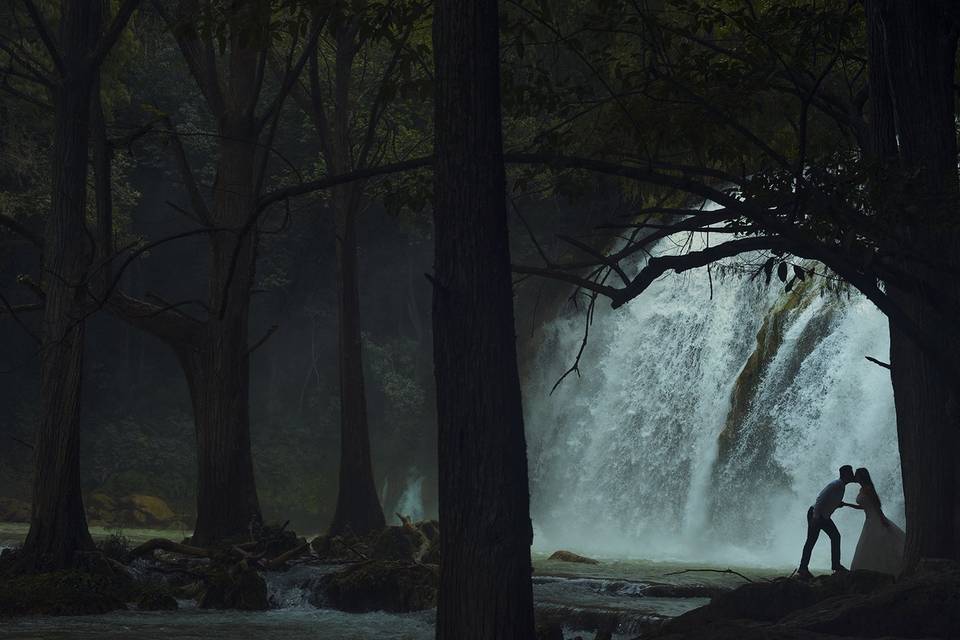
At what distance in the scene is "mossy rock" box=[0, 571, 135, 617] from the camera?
1189 cm

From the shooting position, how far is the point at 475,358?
22.2 feet

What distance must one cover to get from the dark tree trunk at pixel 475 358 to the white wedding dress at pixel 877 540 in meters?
7.48

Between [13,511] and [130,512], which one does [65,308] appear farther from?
[130,512]

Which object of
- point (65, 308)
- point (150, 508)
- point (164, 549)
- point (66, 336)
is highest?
point (65, 308)

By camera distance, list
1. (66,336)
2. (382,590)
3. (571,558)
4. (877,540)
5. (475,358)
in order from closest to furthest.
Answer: (475,358), (66,336), (877,540), (382,590), (571,558)

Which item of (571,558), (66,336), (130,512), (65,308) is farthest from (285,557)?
(130,512)

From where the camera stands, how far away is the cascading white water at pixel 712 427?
21922 millimetres

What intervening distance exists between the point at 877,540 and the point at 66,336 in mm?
8656

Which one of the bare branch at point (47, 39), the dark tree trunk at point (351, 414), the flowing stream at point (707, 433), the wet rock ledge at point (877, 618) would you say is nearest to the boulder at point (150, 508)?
the flowing stream at point (707, 433)

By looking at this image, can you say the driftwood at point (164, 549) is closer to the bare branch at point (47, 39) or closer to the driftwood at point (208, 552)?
the driftwood at point (208, 552)

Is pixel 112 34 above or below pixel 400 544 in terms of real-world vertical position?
above

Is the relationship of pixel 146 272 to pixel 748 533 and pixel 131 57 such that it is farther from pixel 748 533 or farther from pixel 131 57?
pixel 748 533

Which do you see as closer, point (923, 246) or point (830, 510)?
point (923, 246)

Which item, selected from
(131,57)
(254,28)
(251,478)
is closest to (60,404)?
(251,478)
